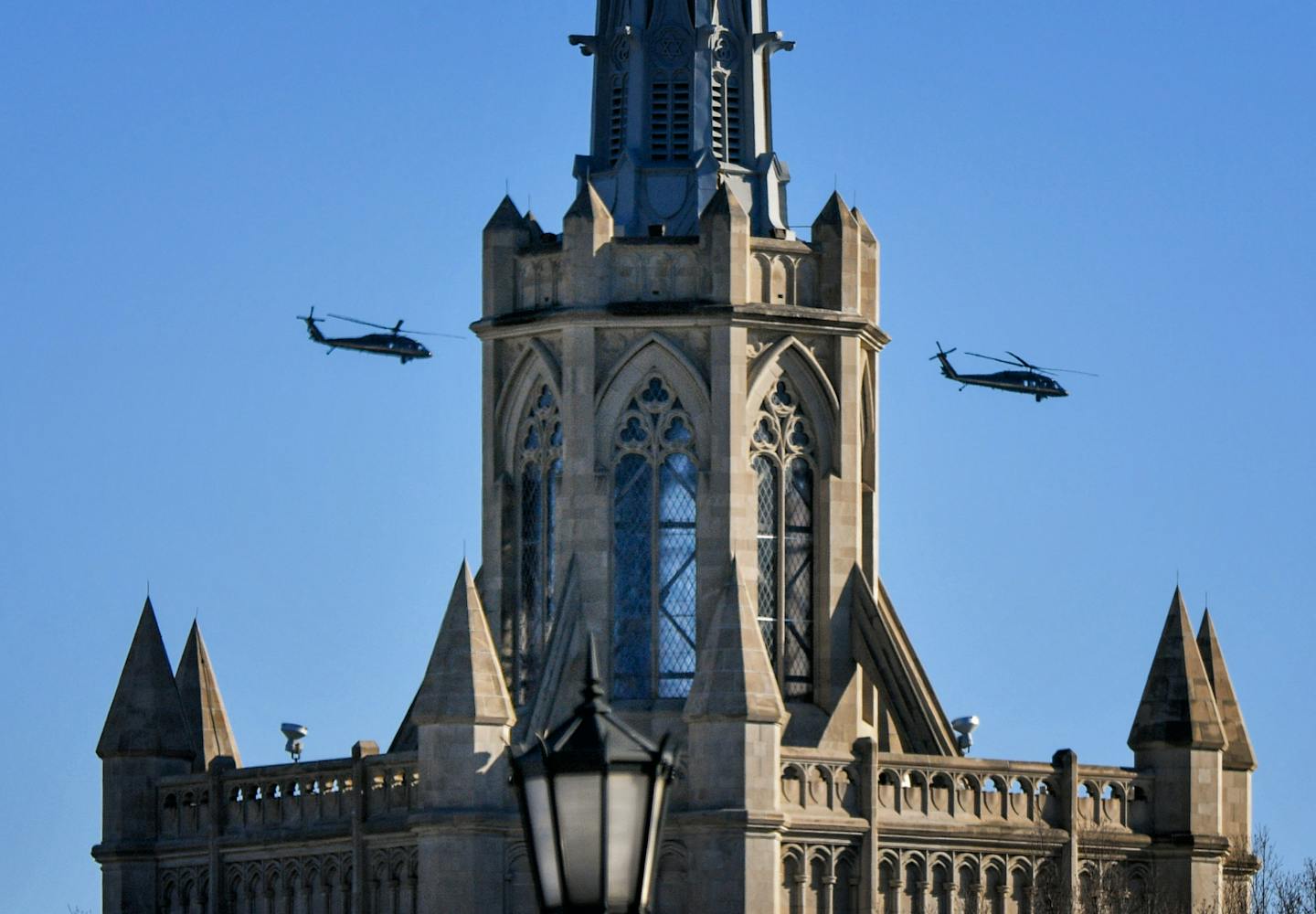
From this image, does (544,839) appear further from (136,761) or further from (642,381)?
(136,761)

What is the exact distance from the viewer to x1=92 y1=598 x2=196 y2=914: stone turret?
64.7m

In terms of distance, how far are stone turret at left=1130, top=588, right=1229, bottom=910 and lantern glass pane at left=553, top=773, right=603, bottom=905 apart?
1359 inches

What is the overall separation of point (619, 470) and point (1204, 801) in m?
10.5

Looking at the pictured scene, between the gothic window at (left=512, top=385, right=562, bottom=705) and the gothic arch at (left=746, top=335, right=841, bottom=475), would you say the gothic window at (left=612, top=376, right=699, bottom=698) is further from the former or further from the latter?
the gothic arch at (left=746, top=335, right=841, bottom=475)

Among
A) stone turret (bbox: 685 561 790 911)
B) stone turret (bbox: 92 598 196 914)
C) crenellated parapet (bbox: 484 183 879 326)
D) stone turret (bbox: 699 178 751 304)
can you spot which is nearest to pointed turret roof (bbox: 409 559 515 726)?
stone turret (bbox: 685 561 790 911)

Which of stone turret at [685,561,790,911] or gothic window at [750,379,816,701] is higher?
gothic window at [750,379,816,701]

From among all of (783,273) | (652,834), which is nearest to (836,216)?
(783,273)

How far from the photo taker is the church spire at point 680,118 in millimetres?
62750

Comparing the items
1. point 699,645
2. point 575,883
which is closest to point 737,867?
point 699,645

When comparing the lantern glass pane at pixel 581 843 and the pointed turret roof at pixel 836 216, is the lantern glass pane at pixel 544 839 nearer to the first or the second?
the lantern glass pane at pixel 581 843

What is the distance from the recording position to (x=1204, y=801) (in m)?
62.8

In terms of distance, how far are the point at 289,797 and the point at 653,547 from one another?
7059mm

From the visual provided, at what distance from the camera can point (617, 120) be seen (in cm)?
6316

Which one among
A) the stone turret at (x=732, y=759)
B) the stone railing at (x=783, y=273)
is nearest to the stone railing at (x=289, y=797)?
the stone turret at (x=732, y=759)
